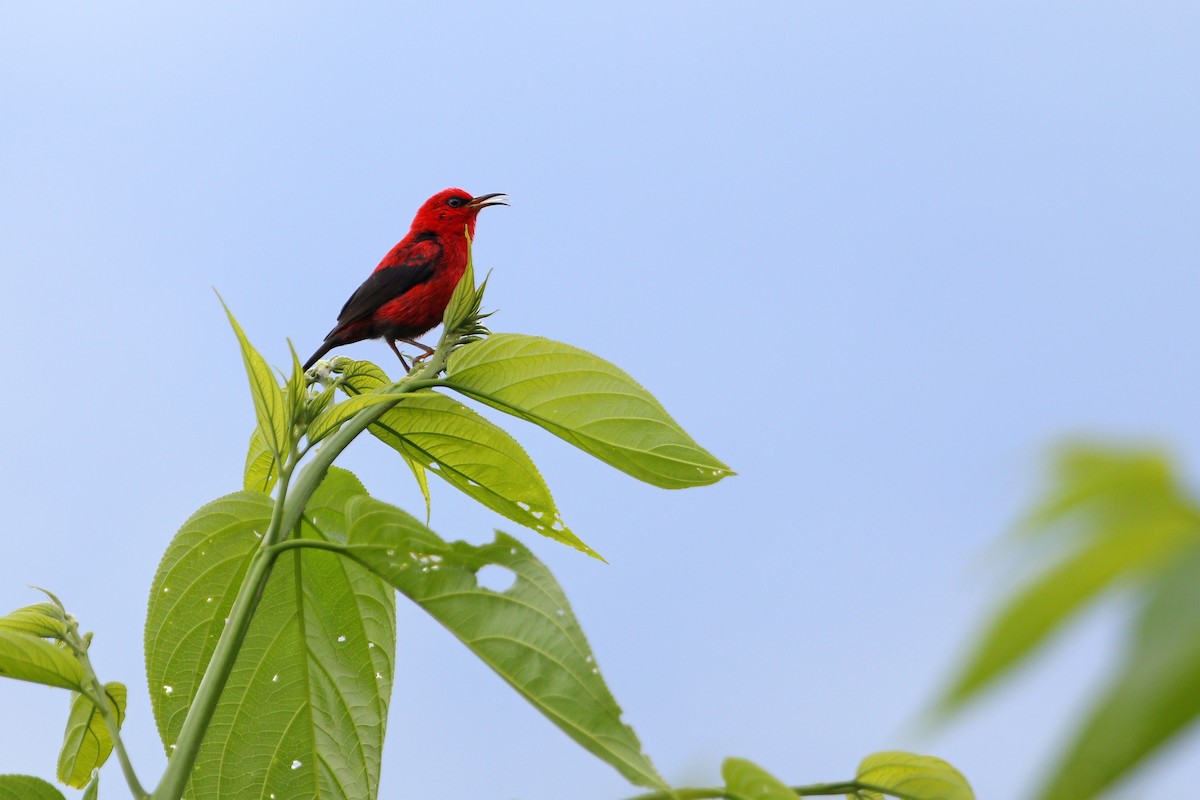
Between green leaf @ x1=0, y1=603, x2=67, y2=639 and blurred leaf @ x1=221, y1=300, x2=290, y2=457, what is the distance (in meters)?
0.49

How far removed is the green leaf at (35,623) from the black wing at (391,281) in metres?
4.38

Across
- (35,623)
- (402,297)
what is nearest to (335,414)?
(35,623)

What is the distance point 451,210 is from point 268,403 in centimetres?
562

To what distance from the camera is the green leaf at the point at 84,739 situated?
2.21 meters

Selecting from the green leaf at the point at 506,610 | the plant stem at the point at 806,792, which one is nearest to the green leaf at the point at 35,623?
the green leaf at the point at 506,610

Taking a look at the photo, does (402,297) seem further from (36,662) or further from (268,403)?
(36,662)

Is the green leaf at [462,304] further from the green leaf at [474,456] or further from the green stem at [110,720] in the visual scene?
the green stem at [110,720]

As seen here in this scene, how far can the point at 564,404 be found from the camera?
2.15 meters

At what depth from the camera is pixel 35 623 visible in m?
2.04

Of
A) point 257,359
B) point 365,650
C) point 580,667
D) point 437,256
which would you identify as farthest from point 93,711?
point 437,256

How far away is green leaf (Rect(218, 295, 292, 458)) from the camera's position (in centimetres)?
202

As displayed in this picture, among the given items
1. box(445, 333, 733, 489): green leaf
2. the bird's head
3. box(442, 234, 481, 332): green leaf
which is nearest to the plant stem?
box(445, 333, 733, 489): green leaf

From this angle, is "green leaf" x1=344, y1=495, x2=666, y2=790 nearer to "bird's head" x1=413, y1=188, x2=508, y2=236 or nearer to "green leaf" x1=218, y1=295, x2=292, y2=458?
"green leaf" x1=218, y1=295, x2=292, y2=458

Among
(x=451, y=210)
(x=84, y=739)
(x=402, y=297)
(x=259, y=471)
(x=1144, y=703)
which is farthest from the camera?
(x=451, y=210)
